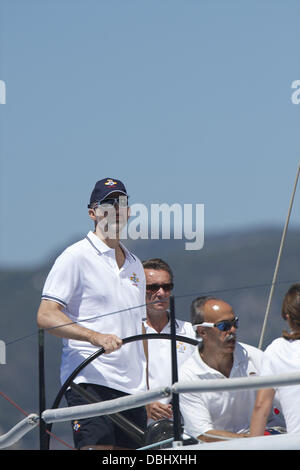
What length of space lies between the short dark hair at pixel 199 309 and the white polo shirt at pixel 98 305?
0.39 m

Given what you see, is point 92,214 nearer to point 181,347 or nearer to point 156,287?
point 156,287

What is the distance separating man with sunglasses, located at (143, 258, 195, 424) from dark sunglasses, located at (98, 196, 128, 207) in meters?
0.52

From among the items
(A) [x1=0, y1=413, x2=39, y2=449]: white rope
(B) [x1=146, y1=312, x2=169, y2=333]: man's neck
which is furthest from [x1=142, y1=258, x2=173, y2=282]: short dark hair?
(A) [x1=0, y1=413, x2=39, y2=449]: white rope

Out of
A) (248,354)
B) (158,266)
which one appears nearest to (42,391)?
(248,354)

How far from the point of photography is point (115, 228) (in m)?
5.39

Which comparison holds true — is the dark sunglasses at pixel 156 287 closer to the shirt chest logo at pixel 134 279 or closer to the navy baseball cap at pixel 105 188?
the shirt chest logo at pixel 134 279

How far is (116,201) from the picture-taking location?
5375 millimetres

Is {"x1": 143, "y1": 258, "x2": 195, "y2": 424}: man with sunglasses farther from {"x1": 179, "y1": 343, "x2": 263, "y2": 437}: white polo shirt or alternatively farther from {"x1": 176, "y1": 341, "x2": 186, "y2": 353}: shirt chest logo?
{"x1": 179, "y1": 343, "x2": 263, "y2": 437}: white polo shirt

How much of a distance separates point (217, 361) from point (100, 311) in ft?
2.62

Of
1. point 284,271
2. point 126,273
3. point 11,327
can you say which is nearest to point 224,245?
point 284,271

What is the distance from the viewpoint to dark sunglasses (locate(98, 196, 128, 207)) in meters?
5.37
